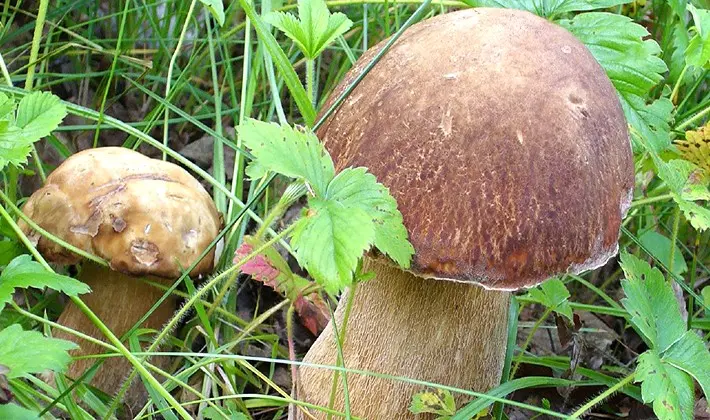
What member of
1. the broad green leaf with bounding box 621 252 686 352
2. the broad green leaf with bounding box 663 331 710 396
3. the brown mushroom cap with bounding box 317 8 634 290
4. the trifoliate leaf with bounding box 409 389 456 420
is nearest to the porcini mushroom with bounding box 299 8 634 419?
the brown mushroom cap with bounding box 317 8 634 290

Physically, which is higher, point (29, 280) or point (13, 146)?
point (13, 146)

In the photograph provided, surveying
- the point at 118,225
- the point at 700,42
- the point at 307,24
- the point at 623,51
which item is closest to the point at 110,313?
the point at 118,225

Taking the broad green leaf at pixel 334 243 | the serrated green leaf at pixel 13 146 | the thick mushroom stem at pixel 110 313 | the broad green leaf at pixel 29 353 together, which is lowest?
the thick mushroom stem at pixel 110 313

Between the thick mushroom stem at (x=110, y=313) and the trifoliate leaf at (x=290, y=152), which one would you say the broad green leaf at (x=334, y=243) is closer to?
the trifoliate leaf at (x=290, y=152)

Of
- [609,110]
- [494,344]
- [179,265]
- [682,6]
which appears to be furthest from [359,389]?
[682,6]

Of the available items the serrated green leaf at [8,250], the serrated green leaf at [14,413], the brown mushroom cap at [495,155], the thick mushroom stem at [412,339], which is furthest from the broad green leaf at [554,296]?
the serrated green leaf at [8,250]

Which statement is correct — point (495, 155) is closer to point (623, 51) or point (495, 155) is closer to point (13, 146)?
point (623, 51)
